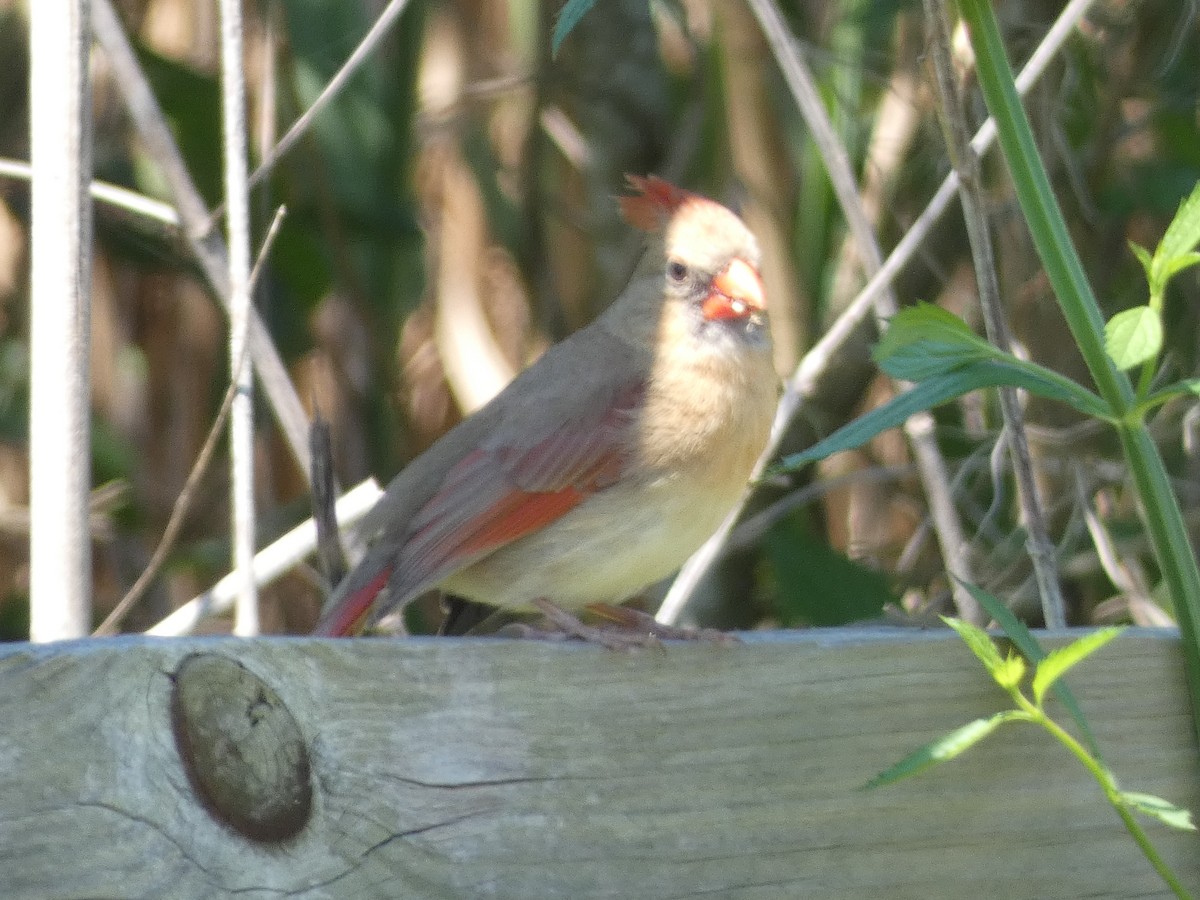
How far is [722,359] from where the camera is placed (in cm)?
240

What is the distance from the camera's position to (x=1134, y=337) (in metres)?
1.19

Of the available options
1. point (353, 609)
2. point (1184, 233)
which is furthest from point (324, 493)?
point (1184, 233)

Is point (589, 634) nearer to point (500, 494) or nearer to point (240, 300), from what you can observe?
point (500, 494)

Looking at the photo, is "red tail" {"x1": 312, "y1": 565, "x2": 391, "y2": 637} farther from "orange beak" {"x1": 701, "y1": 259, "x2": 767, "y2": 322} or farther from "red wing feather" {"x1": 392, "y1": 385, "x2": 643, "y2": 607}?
"orange beak" {"x1": 701, "y1": 259, "x2": 767, "y2": 322}

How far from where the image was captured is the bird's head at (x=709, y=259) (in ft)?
8.04

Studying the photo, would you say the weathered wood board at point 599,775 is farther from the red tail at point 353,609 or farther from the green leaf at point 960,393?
the red tail at point 353,609

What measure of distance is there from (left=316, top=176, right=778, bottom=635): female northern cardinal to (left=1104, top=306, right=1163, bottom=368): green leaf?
3.48 feet

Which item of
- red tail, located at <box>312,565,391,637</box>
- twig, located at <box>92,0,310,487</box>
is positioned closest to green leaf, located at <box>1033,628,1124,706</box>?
red tail, located at <box>312,565,391,637</box>

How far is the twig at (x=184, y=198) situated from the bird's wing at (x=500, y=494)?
0.25 meters

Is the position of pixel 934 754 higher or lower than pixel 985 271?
lower

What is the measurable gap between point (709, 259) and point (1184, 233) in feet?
4.11

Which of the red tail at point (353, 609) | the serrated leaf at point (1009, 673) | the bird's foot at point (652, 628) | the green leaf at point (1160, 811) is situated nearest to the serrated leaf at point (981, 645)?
the serrated leaf at point (1009, 673)

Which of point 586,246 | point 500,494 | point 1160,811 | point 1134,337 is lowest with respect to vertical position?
point 1160,811

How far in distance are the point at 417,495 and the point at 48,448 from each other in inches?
25.3
